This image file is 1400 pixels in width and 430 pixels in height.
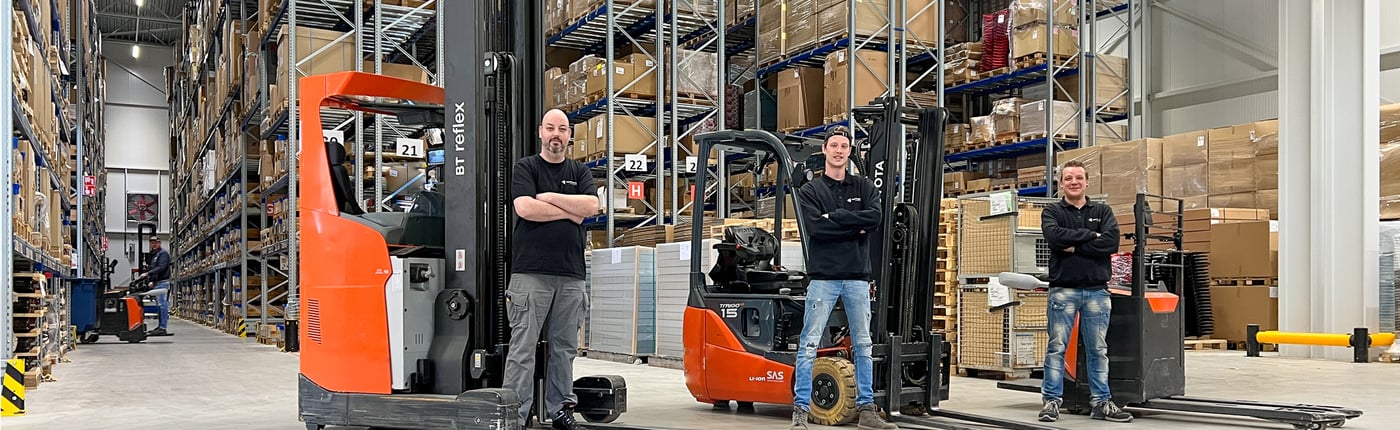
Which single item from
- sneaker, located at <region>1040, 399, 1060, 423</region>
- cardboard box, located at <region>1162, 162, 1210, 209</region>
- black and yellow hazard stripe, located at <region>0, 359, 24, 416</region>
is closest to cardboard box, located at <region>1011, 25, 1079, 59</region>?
cardboard box, located at <region>1162, 162, 1210, 209</region>

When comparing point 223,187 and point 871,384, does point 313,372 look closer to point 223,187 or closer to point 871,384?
point 871,384

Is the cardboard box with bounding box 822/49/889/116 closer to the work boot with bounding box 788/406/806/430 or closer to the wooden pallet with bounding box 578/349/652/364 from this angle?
the wooden pallet with bounding box 578/349/652/364

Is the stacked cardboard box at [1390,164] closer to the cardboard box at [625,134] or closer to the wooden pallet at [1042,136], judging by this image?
the wooden pallet at [1042,136]

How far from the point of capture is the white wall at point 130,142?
127 feet

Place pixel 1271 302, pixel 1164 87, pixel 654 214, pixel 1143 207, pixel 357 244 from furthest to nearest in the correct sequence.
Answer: pixel 1164 87 < pixel 654 214 < pixel 1271 302 < pixel 1143 207 < pixel 357 244

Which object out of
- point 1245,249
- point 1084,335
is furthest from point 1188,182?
point 1084,335

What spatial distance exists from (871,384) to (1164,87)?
1236 cm

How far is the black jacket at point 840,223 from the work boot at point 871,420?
25.8 inches

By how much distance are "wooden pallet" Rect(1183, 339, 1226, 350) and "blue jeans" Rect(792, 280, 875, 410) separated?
8401 mm

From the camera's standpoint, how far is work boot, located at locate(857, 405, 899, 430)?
601cm

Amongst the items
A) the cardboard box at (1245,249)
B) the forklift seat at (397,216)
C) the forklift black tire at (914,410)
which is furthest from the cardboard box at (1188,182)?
the forklift seat at (397,216)

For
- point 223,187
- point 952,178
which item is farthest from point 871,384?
point 223,187

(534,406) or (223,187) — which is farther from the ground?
(223,187)

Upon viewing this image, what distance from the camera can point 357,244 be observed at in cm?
558
